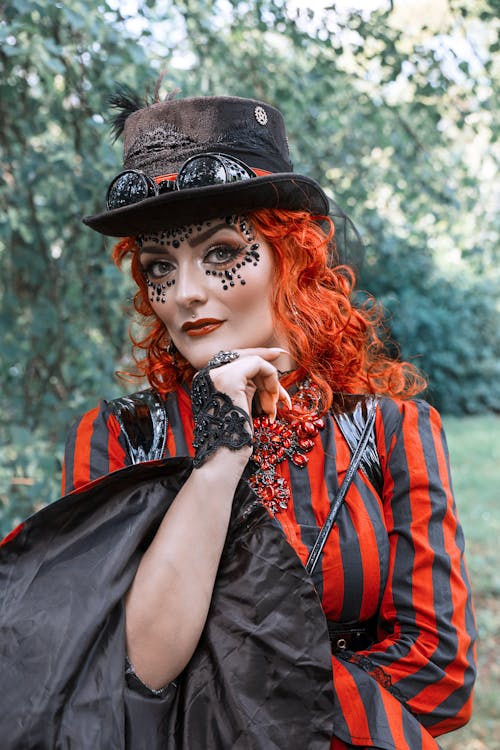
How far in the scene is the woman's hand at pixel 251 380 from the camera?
143 cm

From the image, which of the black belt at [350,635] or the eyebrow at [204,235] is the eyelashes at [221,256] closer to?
the eyebrow at [204,235]

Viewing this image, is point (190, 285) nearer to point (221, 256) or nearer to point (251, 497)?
point (221, 256)

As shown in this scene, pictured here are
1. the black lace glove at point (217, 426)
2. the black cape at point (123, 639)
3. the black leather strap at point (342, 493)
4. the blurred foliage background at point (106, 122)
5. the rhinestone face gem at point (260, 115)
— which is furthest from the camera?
the blurred foliage background at point (106, 122)

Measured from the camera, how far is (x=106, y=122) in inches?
106

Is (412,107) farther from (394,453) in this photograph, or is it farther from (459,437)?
(459,437)

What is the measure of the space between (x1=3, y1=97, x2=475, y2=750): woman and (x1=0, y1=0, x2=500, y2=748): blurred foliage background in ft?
2.84

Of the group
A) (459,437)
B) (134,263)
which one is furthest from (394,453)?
(459,437)

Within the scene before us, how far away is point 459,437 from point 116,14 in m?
9.27

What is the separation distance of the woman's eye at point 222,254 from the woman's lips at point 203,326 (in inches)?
4.7

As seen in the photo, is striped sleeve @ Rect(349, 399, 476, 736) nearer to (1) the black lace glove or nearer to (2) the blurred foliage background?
(1) the black lace glove

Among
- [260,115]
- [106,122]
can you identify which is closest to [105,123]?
[106,122]

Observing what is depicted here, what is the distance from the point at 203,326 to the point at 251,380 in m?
0.17

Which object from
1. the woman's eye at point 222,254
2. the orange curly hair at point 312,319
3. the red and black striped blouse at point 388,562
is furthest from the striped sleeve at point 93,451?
the woman's eye at point 222,254

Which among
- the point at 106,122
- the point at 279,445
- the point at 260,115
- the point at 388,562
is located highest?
the point at 106,122
